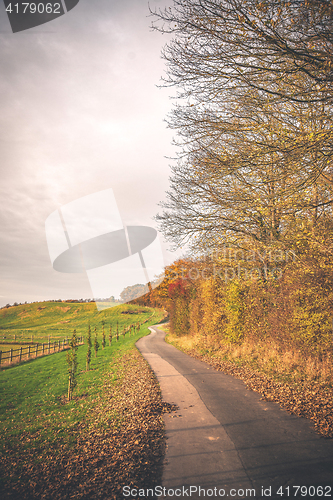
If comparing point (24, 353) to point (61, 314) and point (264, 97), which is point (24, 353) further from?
point (61, 314)

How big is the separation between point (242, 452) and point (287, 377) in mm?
4731

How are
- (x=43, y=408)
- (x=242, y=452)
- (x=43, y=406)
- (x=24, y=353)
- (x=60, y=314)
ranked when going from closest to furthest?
1. (x=242, y=452)
2. (x=43, y=408)
3. (x=43, y=406)
4. (x=24, y=353)
5. (x=60, y=314)

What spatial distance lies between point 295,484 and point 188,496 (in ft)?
4.76

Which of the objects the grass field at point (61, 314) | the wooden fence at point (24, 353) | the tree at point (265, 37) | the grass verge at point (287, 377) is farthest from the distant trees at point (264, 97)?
the grass field at point (61, 314)

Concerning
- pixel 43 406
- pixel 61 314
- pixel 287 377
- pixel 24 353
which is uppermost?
pixel 61 314

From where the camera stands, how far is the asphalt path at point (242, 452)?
3244 mm

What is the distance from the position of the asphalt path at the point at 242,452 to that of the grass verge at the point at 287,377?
379 millimetres

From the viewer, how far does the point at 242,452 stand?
13.3 ft

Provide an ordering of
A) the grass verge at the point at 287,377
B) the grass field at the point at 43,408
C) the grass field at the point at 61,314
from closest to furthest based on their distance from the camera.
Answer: the grass verge at the point at 287,377 < the grass field at the point at 43,408 < the grass field at the point at 61,314

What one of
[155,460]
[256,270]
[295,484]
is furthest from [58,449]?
[256,270]

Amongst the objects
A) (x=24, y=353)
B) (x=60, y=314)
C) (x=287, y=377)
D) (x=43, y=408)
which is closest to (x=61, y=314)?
(x=60, y=314)

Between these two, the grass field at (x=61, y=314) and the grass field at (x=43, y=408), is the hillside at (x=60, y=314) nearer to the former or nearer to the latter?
the grass field at (x=61, y=314)

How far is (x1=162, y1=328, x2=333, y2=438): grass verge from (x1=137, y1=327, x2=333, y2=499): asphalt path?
379mm

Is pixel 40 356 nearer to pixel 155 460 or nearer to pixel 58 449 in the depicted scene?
pixel 58 449
